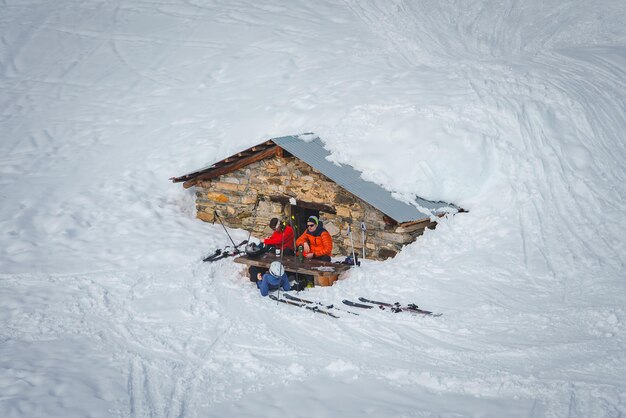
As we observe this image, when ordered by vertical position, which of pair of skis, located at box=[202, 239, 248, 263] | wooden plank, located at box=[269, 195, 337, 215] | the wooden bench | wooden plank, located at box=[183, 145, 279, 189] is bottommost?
pair of skis, located at box=[202, 239, 248, 263]

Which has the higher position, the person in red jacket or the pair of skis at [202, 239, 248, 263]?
the person in red jacket

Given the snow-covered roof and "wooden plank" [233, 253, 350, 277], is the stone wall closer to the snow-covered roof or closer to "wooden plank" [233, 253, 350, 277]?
the snow-covered roof

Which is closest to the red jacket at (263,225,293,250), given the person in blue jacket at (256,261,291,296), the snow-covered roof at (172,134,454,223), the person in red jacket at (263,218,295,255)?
the person in red jacket at (263,218,295,255)

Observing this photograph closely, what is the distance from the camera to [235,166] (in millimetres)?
14984

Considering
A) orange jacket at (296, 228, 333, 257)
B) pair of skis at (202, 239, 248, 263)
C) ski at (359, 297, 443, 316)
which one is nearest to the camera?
ski at (359, 297, 443, 316)

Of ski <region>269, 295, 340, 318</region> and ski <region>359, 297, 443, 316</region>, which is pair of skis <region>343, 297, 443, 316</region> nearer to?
ski <region>359, 297, 443, 316</region>

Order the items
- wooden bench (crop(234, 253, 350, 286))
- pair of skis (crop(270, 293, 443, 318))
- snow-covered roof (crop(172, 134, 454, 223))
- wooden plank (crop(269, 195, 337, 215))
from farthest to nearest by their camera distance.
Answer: wooden plank (crop(269, 195, 337, 215)), snow-covered roof (crop(172, 134, 454, 223)), wooden bench (crop(234, 253, 350, 286)), pair of skis (crop(270, 293, 443, 318))

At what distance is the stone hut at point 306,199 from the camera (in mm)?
13391

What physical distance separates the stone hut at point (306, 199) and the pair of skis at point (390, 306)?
2340 millimetres

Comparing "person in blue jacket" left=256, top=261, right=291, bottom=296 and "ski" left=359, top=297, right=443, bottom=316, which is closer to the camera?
"ski" left=359, top=297, right=443, bottom=316

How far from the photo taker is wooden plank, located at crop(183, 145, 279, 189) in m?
14.4

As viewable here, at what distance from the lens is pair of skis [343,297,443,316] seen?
10505 mm

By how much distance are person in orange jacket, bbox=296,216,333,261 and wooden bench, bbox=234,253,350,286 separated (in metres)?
0.17

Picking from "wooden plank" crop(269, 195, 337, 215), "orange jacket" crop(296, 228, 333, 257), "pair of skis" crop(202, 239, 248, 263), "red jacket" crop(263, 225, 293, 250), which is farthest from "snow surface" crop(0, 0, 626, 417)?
"wooden plank" crop(269, 195, 337, 215)
